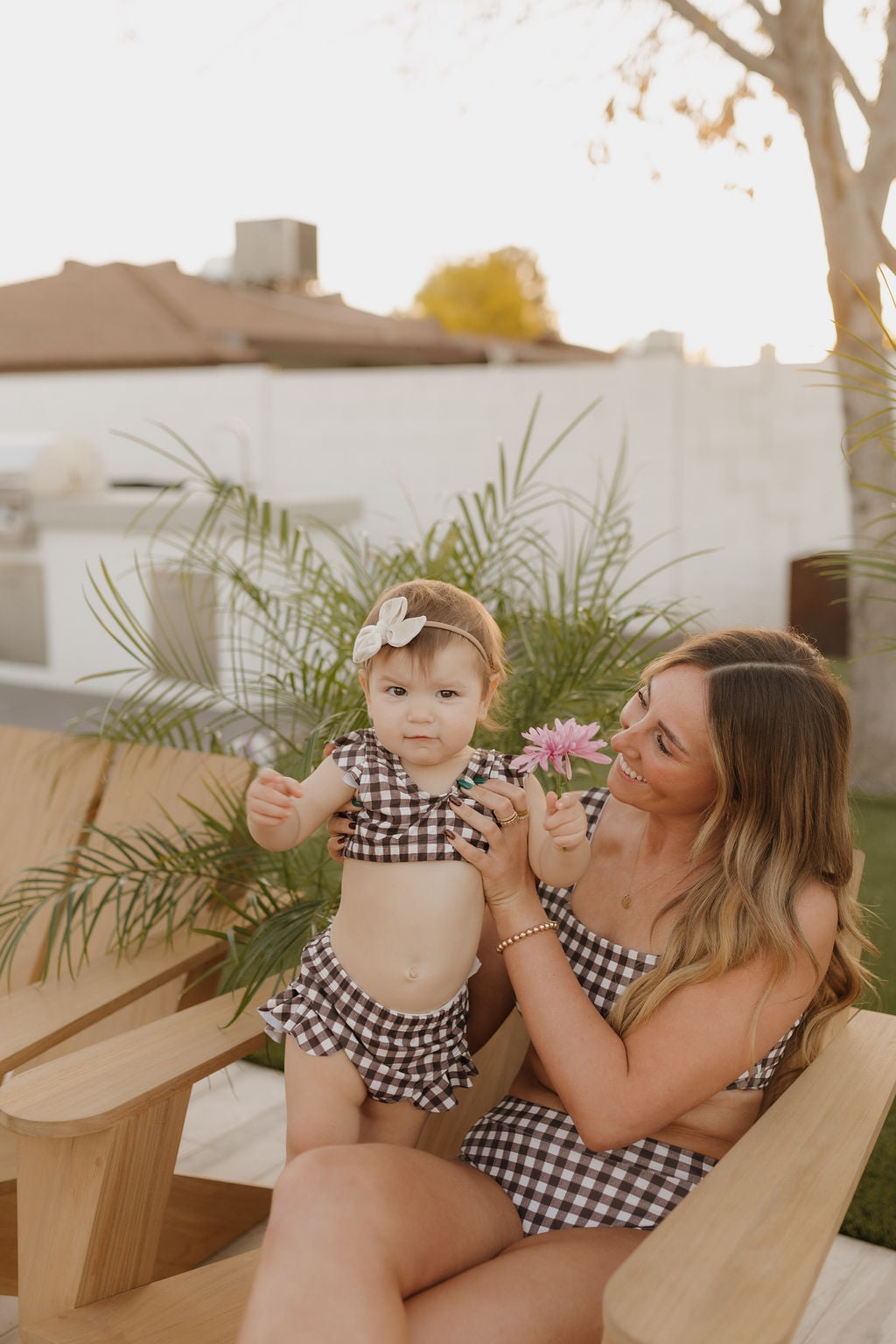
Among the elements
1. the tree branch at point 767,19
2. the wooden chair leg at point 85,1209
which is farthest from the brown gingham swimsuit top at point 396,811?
the tree branch at point 767,19

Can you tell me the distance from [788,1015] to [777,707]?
38cm

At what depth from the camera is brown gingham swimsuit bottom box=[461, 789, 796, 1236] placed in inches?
58.5

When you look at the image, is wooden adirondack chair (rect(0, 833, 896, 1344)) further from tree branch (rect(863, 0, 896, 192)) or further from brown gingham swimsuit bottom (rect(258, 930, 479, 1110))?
tree branch (rect(863, 0, 896, 192))

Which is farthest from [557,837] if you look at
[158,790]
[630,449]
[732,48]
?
[630,449]

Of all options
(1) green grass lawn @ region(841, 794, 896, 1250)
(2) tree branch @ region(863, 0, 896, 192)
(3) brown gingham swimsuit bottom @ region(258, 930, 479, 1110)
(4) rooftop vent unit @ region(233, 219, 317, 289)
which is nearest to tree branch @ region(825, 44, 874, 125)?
(2) tree branch @ region(863, 0, 896, 192)

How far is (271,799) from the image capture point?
1.58 metres

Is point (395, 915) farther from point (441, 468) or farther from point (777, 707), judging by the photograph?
point (441, 468)

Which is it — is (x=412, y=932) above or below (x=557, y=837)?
below

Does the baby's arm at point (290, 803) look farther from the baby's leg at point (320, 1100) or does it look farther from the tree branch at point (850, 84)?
the tree branch at point (850, 84)

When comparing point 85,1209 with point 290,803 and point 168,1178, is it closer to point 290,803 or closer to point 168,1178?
point 168,1178

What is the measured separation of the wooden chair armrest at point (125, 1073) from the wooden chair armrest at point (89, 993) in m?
0.23

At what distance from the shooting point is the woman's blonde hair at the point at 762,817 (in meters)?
1.43

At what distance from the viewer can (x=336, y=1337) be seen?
1190 millimetres

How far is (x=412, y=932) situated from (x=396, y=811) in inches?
6.6
